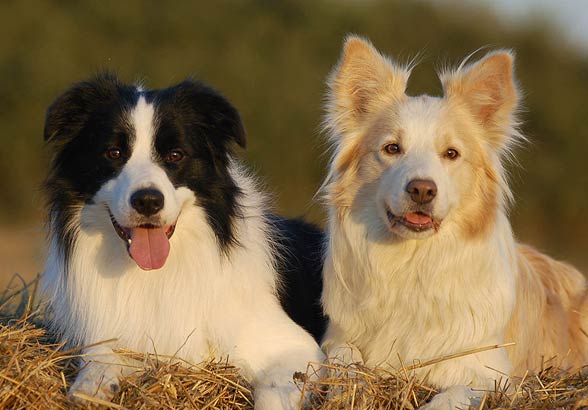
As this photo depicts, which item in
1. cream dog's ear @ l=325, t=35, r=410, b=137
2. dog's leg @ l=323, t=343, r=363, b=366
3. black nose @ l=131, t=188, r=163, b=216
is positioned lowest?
dog's leg @ l=323, t=343, r=363, b=366

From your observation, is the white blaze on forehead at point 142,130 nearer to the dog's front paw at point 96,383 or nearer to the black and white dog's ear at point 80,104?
the black and white dog's ear at point 80,104

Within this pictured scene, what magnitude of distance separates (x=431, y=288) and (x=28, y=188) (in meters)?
15.0

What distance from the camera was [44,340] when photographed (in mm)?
5379

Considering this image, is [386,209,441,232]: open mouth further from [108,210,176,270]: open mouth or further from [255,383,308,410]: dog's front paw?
[108,210,176,270]: open mouth

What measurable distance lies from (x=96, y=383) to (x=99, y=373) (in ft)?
→ 0.50

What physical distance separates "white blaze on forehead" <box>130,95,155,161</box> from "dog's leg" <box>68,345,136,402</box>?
3.74 feet

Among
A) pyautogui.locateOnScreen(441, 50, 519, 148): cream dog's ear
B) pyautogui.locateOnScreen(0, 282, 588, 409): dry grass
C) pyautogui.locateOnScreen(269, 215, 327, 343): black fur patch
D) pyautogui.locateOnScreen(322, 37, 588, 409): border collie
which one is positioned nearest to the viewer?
pyautogui.locateOnScreen(0, 282, 588, 409): dry grass

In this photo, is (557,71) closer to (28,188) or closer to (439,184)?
(28,188)

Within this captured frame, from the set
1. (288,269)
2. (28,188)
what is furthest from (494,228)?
(28,188)

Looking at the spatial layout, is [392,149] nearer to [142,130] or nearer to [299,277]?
[299,277]

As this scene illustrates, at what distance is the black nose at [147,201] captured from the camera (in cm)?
447

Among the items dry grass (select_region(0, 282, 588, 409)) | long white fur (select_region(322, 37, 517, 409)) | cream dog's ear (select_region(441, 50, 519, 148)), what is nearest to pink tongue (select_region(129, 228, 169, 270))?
dry grass (select_region(0, 282, 588, 409))

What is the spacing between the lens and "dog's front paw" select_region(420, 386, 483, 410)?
14.5ft

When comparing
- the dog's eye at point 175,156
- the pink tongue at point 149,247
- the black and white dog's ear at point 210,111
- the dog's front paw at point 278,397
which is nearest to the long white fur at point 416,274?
the dog's front paw at point 278,397
